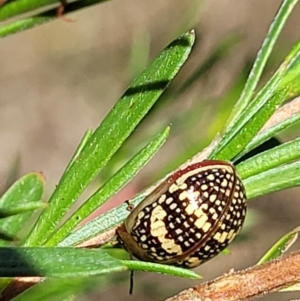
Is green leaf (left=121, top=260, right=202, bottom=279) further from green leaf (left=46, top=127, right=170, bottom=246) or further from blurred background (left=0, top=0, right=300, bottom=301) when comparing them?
blurred background (left=0, top=0, right=300, bottom=301)

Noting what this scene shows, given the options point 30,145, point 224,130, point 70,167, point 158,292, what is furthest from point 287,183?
point 30,145

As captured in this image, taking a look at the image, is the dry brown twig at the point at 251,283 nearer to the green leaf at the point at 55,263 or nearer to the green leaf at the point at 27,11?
the green leaf at the point at 55,263

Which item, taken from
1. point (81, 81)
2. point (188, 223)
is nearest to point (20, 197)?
point (188, 223)

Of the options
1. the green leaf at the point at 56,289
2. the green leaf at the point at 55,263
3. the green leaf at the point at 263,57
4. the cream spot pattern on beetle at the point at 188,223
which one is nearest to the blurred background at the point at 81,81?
the cream spot pattern on beetle at the point at 188,223

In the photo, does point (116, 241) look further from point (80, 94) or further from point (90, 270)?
point (80, 94)

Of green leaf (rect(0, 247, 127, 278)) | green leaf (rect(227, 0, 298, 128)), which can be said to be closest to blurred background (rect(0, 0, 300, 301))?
green leaf (rect(227, 0, 298, 128))

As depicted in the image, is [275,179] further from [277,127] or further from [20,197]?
[20,197]
